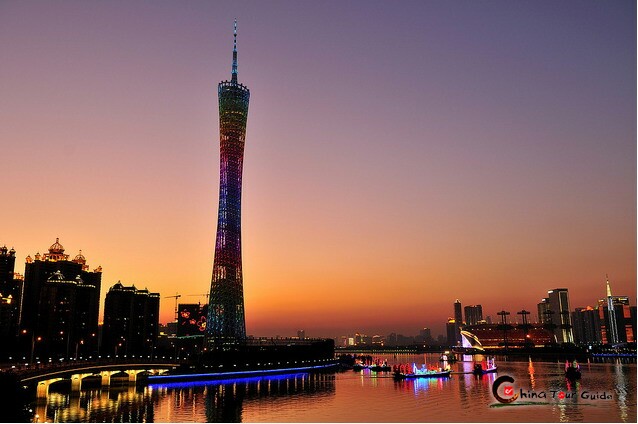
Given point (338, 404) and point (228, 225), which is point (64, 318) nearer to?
point (228, 225)

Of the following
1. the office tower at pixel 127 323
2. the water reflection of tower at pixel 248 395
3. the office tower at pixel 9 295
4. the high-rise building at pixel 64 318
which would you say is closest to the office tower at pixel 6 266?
the office tower at pixel 9 295

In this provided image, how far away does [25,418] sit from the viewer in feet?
170

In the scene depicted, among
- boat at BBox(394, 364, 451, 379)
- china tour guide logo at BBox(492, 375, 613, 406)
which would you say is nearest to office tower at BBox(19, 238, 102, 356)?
boat at BBox(394, 364, 451, 379)

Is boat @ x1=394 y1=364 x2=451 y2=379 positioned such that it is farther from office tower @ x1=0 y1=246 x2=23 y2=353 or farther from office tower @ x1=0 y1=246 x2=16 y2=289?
office tower @ x1=0 y1=246 x2=16 y2=289

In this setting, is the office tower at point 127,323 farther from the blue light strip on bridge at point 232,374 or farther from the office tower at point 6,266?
the blue light strip on bridge at point 232,374

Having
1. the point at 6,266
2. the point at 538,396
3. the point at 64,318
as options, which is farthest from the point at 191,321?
the point at 6,266

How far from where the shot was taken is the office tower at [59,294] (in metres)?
152

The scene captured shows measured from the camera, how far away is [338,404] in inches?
2640

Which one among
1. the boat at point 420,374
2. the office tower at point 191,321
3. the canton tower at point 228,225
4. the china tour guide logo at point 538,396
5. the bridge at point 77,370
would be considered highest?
the canton tower at point 228,225

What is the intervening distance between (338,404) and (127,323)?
410 ft

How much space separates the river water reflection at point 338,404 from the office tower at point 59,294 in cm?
7342

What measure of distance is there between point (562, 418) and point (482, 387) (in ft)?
110

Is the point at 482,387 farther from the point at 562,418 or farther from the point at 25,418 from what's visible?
the point at 25,418

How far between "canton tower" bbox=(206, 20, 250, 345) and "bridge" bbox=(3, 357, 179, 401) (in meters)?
10.7
